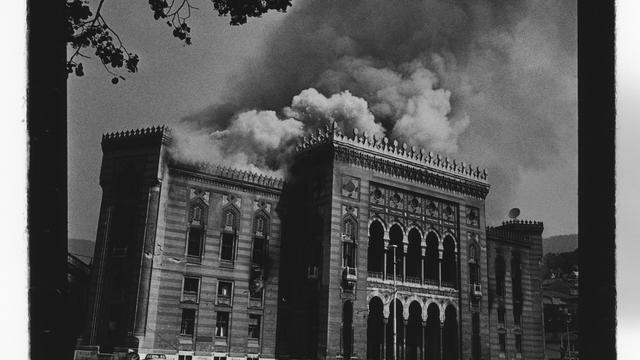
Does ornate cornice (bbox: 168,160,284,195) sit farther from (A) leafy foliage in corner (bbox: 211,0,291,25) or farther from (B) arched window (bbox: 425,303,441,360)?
(A) leafy foliage in corner (bbox: 211,0,291,25)

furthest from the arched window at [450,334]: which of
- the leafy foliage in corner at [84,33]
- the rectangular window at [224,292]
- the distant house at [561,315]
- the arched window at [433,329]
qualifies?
the leafy foliage in corner at [84,33]

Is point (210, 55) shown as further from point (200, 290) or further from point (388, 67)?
point (200, 290)

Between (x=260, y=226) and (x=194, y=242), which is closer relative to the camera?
(x=194, y=242)

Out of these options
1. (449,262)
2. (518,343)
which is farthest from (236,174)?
(518,343)

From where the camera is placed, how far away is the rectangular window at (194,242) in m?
11.2

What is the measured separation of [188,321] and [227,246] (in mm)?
1704

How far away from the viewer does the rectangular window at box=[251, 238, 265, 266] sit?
1206 centimetres

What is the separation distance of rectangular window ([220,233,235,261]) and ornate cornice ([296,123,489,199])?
232cm

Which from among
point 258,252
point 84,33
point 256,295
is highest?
point 84,33

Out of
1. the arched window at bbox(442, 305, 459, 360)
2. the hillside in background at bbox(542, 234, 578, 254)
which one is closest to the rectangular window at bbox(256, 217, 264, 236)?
the arched window at bbox(442, 305, 459, 360)

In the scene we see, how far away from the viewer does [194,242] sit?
445 inches

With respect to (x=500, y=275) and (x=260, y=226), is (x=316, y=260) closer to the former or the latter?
(x=260, y=226)

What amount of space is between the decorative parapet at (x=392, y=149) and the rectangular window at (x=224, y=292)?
3095 millimetres

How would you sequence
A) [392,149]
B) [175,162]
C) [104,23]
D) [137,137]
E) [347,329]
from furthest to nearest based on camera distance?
[392,149]
[347,329]
[175,162]
[137,137]
[104,23]
